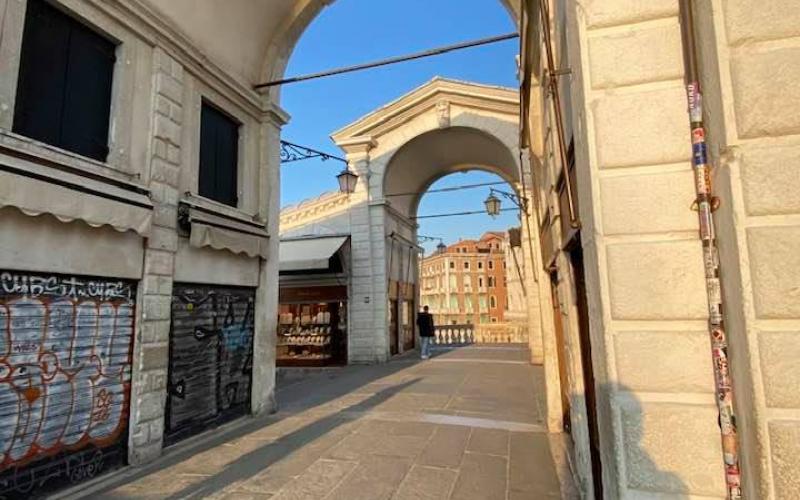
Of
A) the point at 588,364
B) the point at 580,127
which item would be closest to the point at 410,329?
the point at 588,364

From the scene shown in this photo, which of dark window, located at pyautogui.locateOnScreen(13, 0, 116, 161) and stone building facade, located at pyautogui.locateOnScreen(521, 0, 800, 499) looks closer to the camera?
stone building facade, located at pyautogui.locateOnScreen(521, 0, 800, 499)

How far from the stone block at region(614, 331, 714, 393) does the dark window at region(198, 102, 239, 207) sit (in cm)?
629

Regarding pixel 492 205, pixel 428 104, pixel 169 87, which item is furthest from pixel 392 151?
pixel 169 87

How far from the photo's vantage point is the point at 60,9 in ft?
14.6

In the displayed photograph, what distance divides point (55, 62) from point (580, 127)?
208 inches

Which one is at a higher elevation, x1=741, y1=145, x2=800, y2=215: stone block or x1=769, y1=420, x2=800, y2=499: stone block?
x1=741, y1=145, x2=800, y2=215: stone block

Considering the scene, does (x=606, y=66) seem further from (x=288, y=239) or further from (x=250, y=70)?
(x=288, y=239)

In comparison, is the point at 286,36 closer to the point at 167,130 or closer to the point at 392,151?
the point at 167,130

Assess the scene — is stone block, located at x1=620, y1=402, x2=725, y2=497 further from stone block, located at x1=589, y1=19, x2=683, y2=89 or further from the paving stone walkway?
the paving stone walkway

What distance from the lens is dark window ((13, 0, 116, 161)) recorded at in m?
4.14

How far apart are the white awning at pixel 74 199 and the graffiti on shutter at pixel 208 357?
4.20ft

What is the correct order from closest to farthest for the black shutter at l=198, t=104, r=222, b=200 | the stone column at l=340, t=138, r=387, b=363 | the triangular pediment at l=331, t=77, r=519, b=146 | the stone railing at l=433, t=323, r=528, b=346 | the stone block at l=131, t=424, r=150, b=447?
the stone block at l=131, t=424, r=150, b=447 → the black shutter at l=198, t=104, r=222, b=200 → the triangular pediment at l=331, t=77, r=519, b=146 → the stone column at l=340, t=138, r=387, b=363 → the stone railing at l=433, t=323, r=528, b=346

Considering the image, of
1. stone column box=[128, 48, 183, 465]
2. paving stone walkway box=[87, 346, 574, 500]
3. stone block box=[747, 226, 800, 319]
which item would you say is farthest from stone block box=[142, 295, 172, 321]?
stone block box=[747, 226, 800, 319]

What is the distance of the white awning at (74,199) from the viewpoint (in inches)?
143
